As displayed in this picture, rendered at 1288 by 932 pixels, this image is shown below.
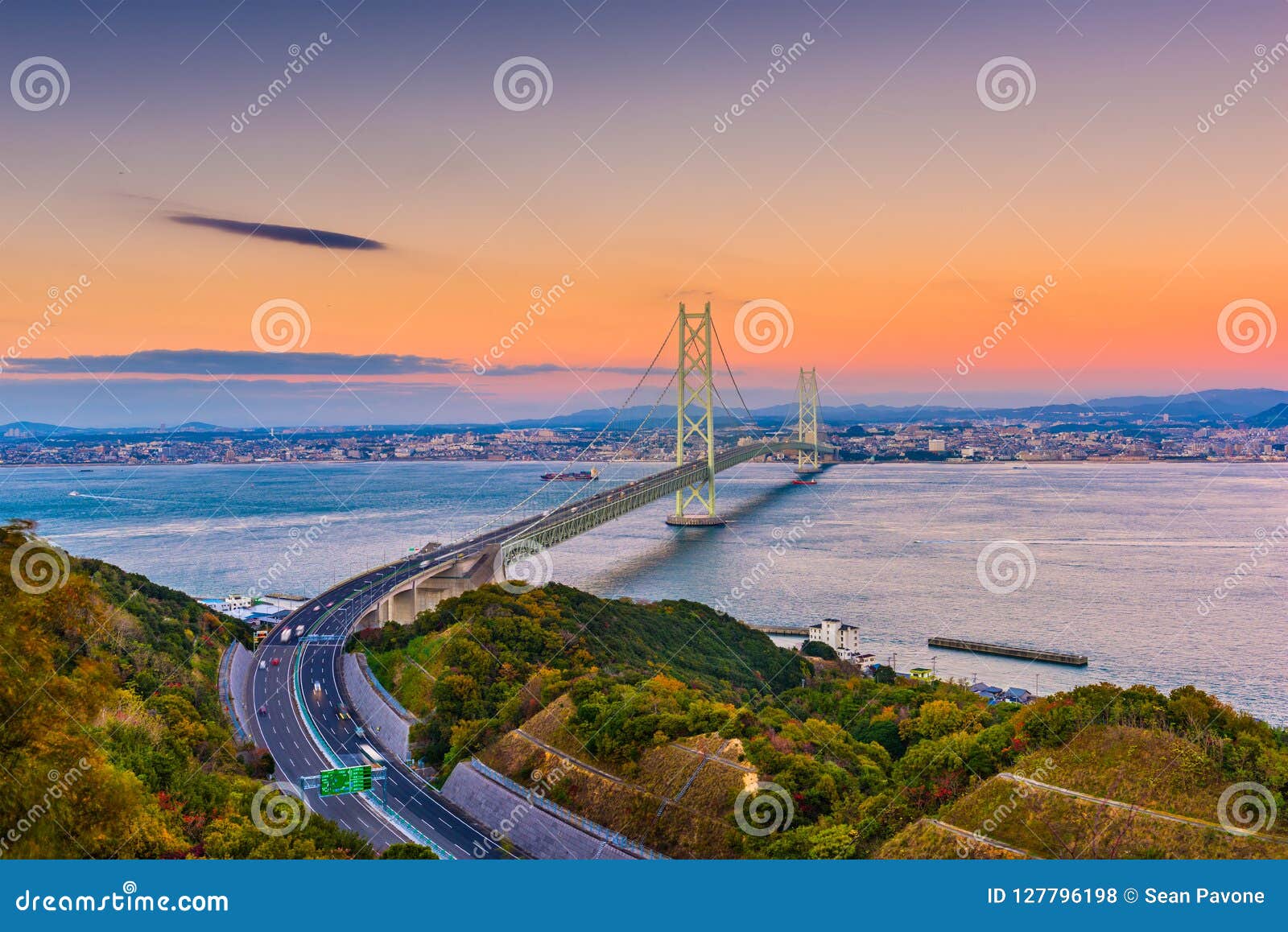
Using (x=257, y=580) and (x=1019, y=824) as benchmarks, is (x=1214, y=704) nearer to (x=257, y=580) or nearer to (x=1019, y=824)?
(x=1019, y=824)

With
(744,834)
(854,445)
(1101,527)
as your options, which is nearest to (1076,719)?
(744,834)

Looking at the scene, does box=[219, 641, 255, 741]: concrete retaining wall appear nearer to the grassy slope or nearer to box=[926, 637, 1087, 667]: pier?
the grassy slope

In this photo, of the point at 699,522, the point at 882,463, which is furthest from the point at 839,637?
the point at 882,463

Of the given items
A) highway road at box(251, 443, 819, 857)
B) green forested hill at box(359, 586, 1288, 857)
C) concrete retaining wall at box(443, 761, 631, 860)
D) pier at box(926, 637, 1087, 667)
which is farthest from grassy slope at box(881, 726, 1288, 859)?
pier at box(926, 637, 1087, 667)

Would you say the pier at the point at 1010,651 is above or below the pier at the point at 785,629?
below

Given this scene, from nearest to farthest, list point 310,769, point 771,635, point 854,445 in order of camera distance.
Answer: point 310,769
point 771,635
point 854,445

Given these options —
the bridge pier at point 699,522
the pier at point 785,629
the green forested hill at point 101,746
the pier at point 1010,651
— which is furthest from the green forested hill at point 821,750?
the bridge pier at point 699,522

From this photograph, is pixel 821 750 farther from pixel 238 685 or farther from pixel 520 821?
pixel 238 685

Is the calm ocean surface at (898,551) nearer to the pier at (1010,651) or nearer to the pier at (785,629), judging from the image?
the pier at (1010,651)
